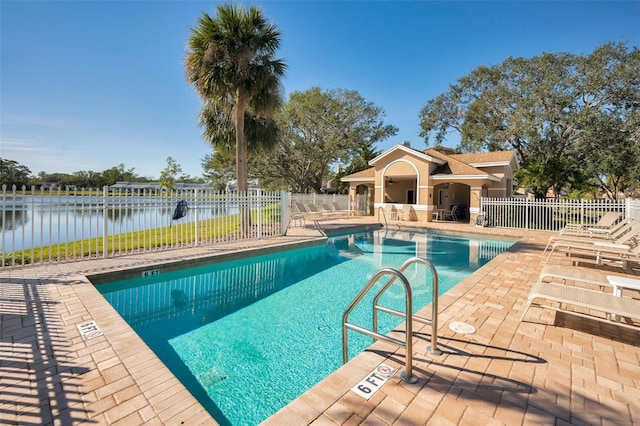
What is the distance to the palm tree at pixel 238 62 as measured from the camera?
36.6 ft

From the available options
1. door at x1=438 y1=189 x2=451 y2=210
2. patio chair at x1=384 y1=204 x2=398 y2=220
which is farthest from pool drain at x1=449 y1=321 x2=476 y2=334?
door at x1=438 y1=189 x2=451 y2=210

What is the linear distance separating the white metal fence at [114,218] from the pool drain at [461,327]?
25.5 feet

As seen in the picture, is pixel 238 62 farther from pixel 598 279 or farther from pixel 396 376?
pixel 598 279

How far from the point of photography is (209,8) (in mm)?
11258

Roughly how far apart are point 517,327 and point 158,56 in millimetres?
17846

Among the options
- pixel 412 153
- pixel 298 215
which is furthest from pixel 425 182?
pixel 298 215

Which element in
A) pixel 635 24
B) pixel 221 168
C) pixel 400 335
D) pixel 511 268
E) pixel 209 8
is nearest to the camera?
→ pixel 400 335

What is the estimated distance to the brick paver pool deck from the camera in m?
2.34

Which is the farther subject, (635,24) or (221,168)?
(221,168)

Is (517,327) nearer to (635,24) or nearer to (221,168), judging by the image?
(635,24)

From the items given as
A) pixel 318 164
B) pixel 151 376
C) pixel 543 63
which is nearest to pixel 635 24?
pixel 543 63

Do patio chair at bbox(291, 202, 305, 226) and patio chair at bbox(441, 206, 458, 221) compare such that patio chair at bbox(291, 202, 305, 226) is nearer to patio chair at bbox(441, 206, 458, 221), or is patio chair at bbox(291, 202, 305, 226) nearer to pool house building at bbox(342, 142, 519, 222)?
pool house building at bbox(342, 142, 519, 222)

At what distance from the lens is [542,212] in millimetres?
16641

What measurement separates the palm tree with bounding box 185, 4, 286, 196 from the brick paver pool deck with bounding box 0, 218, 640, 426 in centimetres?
928
